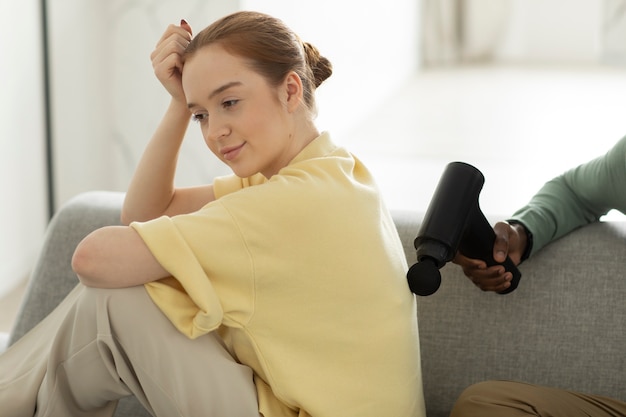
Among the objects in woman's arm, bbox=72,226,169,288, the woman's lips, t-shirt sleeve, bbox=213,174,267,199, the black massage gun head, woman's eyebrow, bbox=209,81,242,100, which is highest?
woman's eyebrow, bbox=209,81,242,100

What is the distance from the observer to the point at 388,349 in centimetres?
144

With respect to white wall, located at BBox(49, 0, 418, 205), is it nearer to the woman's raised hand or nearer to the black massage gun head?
the woman's raised hand

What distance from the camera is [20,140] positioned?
3.12 metres

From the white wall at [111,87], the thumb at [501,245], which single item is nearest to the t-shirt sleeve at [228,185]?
the thumb at [501,245]

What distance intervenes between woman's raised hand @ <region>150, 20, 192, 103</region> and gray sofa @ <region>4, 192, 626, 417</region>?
55cm

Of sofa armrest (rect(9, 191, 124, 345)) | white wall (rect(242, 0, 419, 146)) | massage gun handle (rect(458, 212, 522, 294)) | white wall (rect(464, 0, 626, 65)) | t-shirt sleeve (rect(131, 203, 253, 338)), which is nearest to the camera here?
t-shirt sleeve (rect(131, 203, 253, 338))

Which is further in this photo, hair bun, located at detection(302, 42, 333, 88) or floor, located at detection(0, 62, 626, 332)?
floor, located at detection(0, 62, 626, 332)

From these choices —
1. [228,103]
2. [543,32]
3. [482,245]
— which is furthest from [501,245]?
[543,32]

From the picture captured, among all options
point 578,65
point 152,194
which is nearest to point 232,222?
point 152,194

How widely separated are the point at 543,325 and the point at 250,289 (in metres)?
0.63

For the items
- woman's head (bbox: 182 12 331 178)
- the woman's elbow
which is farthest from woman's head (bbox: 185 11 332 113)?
the woman's elbow

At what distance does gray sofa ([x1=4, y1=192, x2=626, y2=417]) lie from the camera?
1695 millimetres

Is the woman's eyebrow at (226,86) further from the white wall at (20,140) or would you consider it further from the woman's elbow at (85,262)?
the white wall at (20,140)

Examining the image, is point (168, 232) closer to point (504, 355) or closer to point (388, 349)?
point (388, 349)
